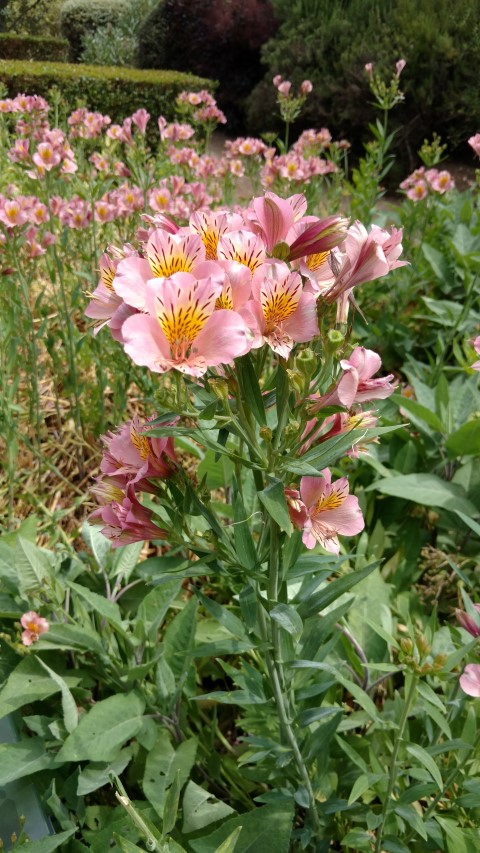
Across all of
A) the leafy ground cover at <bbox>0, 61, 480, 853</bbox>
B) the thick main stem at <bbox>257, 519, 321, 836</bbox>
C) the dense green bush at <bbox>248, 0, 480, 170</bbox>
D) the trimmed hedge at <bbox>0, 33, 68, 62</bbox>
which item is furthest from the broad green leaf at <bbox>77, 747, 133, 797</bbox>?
the trimmed hedge at <bbox>0, 33, 68, 62</bbox>

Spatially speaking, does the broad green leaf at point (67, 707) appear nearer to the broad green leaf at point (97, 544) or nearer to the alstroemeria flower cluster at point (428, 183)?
the broad green leaf at point (97, 544)

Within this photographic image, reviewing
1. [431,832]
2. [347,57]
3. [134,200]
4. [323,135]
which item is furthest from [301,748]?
[347,57]

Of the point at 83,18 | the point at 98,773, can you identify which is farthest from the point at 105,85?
the point at 83,18

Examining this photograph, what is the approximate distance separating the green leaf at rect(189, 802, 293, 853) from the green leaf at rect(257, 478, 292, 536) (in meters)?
0.68

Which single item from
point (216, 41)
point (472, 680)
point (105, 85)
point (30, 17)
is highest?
point (30, 17)

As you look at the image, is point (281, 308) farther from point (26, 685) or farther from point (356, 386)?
point (26, 685)

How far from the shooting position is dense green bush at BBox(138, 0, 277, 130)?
12797 millimetres

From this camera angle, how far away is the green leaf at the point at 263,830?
118 cm

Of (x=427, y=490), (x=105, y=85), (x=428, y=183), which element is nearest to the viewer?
(x=427, y=490)

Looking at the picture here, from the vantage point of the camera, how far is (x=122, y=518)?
940mm

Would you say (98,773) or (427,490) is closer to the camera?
(98,773)

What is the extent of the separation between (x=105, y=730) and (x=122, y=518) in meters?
0.66

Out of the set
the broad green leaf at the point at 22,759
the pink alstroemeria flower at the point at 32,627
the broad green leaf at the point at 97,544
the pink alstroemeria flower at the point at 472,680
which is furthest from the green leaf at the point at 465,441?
the broad green leaf at the point at 22,759

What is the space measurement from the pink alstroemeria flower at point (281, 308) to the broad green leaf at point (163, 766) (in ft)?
3.04
